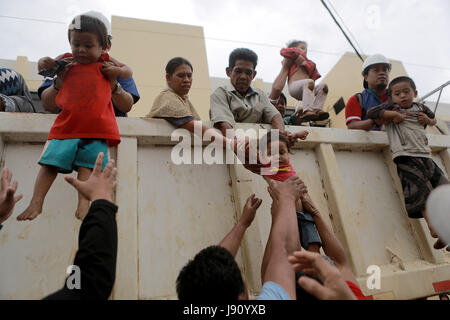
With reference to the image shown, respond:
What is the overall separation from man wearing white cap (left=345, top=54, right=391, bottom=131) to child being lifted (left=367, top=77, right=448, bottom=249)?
0.24m

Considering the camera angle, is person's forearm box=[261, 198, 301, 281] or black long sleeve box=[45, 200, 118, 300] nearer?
black long sleeve box=[45, 200, 118, 300]

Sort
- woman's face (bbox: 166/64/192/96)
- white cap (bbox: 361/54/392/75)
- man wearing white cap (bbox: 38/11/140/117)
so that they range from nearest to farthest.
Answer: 1. man wearing white cap (bbox: 38/11/140/117)
2. woman's face (bbox: 166/64/192/96)
3. white cap (bbox: 361/54/392/75)

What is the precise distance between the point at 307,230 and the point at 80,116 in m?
1.38

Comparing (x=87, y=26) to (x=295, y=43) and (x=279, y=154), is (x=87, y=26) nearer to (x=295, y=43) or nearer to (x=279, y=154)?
(x=279, y=154)

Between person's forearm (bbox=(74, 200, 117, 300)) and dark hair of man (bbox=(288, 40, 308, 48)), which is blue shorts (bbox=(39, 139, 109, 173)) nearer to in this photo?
person's forearm (bbox=(74, 200, 117, 300))

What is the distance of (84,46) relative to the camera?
1.45m

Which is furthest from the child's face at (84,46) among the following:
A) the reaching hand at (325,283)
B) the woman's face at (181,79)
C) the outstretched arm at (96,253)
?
→ the reaching hand at (325,283)

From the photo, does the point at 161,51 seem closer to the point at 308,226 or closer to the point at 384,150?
the point at 384,150

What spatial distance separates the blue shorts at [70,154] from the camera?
1.31 meters

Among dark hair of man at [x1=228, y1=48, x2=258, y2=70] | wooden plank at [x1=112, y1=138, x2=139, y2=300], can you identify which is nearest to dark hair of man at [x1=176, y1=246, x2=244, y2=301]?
wooden plank at [x1=112, y1=138, x2=139, y2=300]

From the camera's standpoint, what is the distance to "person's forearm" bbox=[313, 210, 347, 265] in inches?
56.2

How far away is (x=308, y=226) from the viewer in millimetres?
1551

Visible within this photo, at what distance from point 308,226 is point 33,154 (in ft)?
5.51
